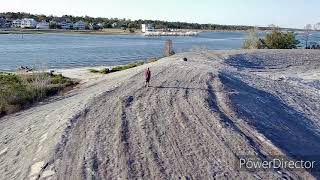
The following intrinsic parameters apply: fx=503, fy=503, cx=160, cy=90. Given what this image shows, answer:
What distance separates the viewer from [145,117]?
16328 millimetres

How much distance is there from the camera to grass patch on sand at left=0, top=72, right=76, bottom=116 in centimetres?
2258

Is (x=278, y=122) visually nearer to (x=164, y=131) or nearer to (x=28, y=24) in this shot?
(x=164, y=131)

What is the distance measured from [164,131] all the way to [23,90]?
11615 millimetres

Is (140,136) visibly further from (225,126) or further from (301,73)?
(301,73)

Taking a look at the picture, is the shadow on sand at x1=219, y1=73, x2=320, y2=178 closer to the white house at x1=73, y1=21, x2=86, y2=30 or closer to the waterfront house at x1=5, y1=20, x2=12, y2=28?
the white house at x1=73, y1=21, x2=86, y2=30

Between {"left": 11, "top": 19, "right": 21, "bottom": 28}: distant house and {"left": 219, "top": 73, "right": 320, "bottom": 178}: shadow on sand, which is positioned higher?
{"left": 219, "top": 73, "right": 320, "bottom": 178}: shadow on sand

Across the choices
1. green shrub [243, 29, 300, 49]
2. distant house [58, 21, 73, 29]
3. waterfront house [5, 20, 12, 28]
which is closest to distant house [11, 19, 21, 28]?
waterfront house [5, 20, 12, 28]

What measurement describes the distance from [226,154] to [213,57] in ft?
80.8

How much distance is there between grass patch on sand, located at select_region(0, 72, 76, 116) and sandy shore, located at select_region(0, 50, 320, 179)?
0.97 metres

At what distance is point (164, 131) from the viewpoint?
48.6 feet

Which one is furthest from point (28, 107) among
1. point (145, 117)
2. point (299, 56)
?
point (299, 56)

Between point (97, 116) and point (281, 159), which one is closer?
point (281, 159)

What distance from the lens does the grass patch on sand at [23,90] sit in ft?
74.1


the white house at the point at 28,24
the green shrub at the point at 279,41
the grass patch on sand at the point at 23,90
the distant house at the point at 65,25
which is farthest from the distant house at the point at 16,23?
the grass patch on sand at the point at 23,90
